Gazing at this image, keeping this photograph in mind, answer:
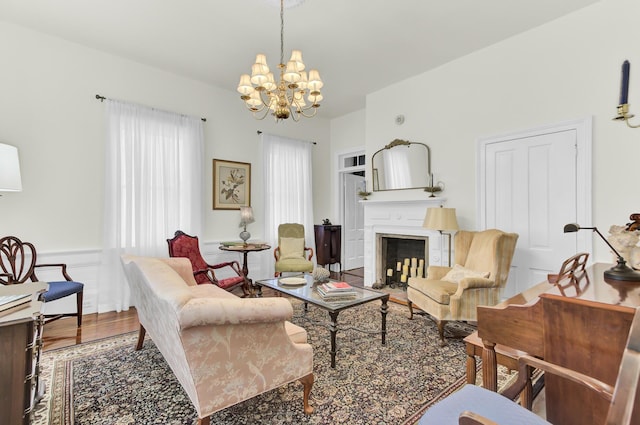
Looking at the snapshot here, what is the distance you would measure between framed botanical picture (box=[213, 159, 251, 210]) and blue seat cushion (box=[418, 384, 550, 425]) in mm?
4174

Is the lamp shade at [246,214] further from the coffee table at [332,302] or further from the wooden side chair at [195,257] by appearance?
the coffee table at [332,302]

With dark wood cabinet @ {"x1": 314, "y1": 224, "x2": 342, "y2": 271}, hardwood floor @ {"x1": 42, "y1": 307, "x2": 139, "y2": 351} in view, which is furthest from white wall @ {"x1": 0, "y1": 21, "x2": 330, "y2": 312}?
dark wood cabinet @ {"x1": 314, "y1": 224, "x2": 342, "y2": 271}

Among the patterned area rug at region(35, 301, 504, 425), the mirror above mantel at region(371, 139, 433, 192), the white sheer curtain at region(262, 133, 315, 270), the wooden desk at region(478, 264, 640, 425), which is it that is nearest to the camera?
the wooden desk at region(478, 264, 640, 425)

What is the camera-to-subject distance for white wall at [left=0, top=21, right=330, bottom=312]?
3.23 metres

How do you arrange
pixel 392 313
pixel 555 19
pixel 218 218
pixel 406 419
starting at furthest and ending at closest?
pixel 218 218 → pixel 392 313 → pixel 555 19 → pixel 406 419

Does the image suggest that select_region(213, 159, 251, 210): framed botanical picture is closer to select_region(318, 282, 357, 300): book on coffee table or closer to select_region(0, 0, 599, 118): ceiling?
select_region(0, 0, 599, 118): ceiling

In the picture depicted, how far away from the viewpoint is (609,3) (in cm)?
283

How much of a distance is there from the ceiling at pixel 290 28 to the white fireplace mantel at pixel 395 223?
6.34 ft

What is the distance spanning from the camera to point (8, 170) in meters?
2.69

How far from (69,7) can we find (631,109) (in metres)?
5.48

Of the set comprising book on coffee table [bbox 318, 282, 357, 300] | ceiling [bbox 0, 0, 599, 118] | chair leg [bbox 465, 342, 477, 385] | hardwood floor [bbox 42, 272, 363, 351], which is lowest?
hardwood floor [bbox 42, 272, 363, 351]

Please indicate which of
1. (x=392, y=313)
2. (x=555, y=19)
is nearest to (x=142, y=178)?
(x=392, y=313)

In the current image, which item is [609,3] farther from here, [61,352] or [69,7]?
[61,352]

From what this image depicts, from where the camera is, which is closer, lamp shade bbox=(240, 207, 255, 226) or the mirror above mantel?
the mirror above mantel
